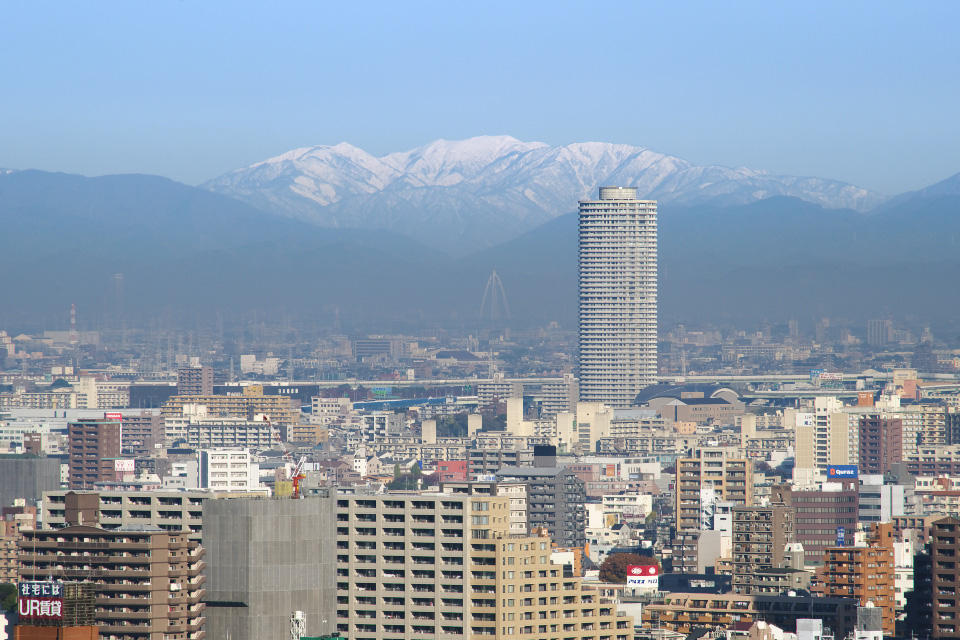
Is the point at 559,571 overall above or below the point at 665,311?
below

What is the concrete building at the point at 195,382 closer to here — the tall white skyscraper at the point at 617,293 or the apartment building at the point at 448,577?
the tall white skyscraper at the point at 617,293

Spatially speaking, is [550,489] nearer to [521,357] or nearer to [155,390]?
[155,390]

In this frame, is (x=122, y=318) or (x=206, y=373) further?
(x=122, y=318)

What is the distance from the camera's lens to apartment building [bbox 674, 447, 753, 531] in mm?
63594

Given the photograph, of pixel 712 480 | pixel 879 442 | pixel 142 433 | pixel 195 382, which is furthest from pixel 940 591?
pixel 195 382

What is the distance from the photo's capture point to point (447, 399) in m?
146

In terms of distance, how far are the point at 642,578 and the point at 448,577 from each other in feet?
35.9

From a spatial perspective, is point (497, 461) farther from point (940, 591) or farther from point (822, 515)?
point (940, 591)

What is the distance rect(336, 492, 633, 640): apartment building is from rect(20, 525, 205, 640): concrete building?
14.8ft

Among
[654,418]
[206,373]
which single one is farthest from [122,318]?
[654,418]

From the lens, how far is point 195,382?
452ft

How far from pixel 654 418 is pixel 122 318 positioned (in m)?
76.7

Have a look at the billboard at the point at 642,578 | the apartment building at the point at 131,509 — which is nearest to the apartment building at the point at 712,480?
the billboard at the point at 642,578

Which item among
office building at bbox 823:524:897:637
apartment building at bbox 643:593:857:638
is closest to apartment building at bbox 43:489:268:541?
apartment building at bbox 643:593:857:638
